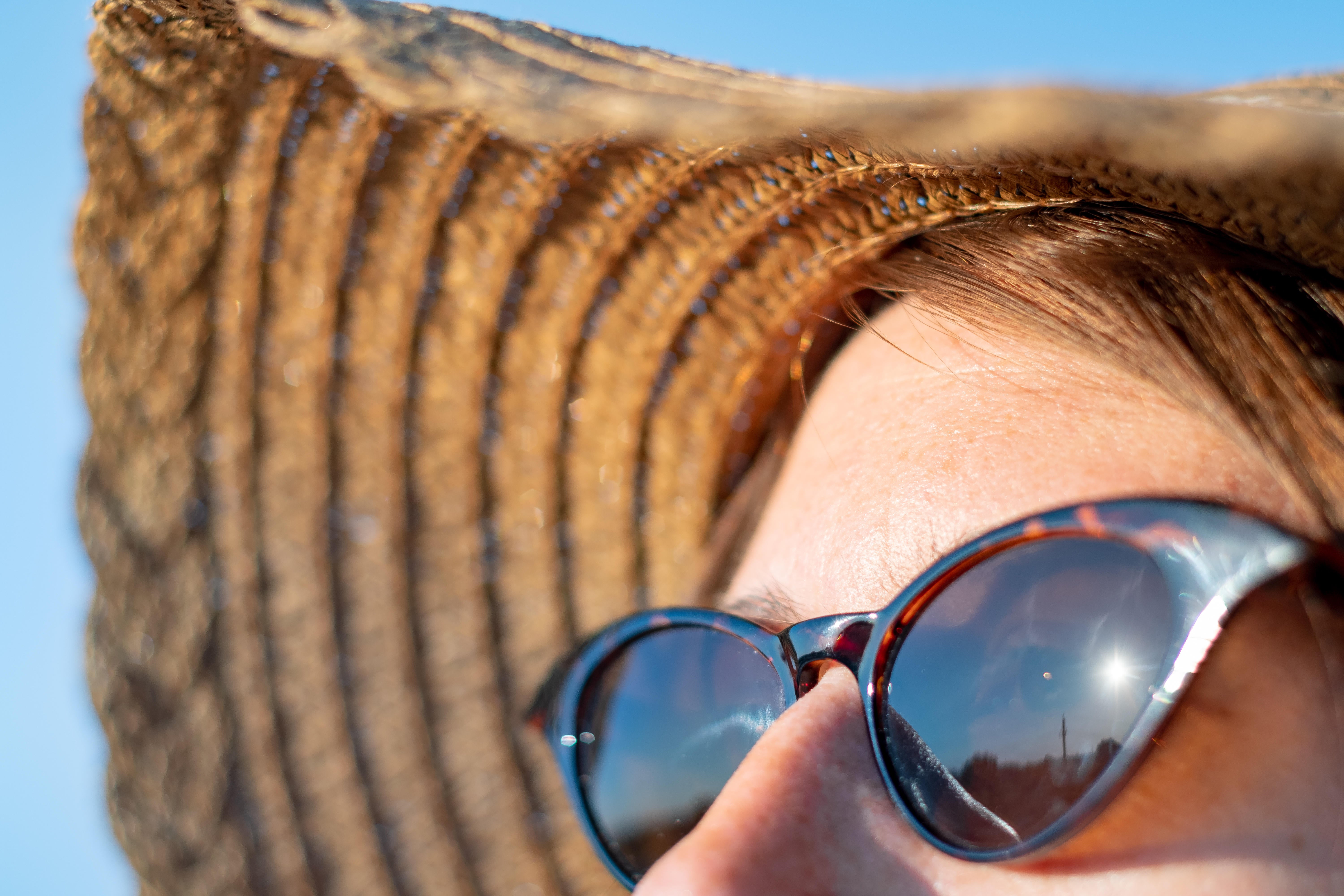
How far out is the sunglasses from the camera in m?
0.49

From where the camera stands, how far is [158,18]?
73 cm

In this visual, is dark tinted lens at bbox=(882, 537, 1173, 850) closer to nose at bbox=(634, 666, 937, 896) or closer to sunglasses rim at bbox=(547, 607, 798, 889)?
nose at bbox=(634, 666, 937, 896)

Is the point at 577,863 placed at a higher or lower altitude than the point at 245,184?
lower

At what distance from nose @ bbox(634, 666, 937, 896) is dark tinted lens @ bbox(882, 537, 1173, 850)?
0.09ft

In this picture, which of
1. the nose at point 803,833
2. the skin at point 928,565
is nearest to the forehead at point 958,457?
the skin at point 928,565

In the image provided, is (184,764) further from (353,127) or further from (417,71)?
(417,71)

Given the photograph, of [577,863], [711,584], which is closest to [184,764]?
[577,863]

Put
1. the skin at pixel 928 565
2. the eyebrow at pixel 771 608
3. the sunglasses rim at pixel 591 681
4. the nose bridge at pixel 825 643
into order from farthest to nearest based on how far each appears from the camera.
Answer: the sunglasses rim at pixel 591 681
the eyebrow at pixel 771 608
the nose bridge at pixel 825 643
the skin at pixel 928 565

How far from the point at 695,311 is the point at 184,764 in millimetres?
763

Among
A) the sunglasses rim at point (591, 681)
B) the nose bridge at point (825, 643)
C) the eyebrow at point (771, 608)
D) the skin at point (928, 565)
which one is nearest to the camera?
the skin at point (928, 565)

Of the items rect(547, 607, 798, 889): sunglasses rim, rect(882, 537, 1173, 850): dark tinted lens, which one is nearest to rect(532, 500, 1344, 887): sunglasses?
rect(882, 537, 1173, 850): dark tinted lens

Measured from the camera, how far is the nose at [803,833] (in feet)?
1.79

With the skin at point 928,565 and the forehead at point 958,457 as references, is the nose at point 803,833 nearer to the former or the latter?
the skin at point 928,565

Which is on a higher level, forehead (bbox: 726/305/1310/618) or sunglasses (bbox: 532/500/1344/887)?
forehead (bbox: 726/305/1310/618)
